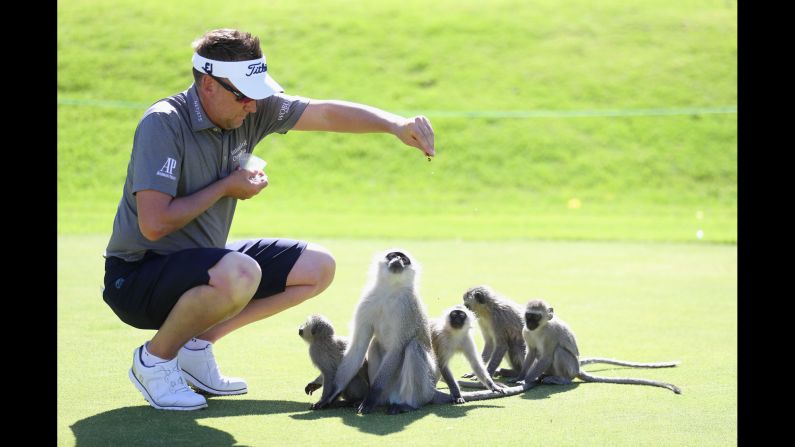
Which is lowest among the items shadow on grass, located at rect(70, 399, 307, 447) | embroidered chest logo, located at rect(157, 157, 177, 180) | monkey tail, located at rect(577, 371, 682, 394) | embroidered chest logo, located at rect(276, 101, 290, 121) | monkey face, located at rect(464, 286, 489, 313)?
shadow on grass, located at rect(70, 399, 307, 447)

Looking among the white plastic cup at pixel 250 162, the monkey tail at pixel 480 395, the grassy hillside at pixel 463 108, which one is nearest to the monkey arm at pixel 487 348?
the monkey tail at pixel 480 395

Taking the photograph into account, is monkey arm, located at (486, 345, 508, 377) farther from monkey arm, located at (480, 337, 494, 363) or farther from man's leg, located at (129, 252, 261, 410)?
man's leg, located at (129, 252, 261, 410)

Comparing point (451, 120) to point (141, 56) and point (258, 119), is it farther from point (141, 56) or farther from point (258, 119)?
point (258, 119)

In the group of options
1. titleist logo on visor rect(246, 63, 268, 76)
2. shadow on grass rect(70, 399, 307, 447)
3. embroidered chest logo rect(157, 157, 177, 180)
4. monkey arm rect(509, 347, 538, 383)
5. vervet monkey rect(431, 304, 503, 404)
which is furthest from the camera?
monkey arm rect(509, 347, 538, 383)

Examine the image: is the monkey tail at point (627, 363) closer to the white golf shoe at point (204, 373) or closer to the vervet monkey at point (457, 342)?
the vervet monkey at point (457, 342)

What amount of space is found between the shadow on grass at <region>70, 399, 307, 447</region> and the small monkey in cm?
174

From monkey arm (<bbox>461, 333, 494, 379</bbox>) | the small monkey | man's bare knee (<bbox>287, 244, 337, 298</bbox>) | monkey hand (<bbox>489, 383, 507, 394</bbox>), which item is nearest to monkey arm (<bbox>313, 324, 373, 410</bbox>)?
man's bare knee (<bbox>287, 244, 337, 298</bbox>)

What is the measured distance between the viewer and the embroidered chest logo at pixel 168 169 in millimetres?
5443

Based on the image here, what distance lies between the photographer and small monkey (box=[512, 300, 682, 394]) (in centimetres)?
660

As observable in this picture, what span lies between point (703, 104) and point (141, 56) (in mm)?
17524

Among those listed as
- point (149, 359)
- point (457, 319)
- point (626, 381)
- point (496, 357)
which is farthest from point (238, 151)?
point (626, 381)

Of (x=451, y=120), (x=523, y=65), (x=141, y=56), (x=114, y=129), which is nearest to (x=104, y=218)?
(x=114, y=129)

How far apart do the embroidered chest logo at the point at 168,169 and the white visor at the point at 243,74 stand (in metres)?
0.58

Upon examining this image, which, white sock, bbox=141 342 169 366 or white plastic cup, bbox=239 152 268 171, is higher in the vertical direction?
white plastic cup, bbox=239 152 268 171
